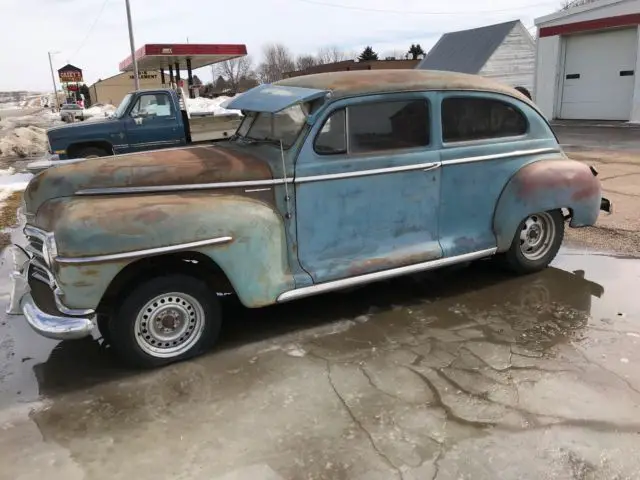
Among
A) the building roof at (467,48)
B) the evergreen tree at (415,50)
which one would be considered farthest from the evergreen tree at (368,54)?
the building roof at (467,48)

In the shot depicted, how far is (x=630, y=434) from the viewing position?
10.1 feet

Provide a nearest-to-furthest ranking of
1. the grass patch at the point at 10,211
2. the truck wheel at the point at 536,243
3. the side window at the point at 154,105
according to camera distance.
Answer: the truck wheel at the point at 536,243 < the grass patch at the point at 10,211 < the side window at the point at 154,105

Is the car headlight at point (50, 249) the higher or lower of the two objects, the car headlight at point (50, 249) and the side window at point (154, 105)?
the lower

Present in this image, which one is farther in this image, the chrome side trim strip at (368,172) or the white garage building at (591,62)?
the white garage building at (591,62)

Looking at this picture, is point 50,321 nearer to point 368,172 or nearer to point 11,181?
point 368,172

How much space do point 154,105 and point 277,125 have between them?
846cm

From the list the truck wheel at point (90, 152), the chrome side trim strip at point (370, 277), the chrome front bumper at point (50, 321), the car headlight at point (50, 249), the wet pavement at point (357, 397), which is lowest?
the wet pavement at point (357, 397)

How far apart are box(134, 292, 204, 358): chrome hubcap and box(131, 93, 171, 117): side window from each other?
903 centimetres

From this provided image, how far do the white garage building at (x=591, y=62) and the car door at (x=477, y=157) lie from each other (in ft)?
56.8

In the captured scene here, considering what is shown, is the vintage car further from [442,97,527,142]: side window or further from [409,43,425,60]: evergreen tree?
[409,43,425,60]: evergreen tree

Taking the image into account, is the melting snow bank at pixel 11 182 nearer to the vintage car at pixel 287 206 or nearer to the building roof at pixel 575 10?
the vintage car at pixel 287 206

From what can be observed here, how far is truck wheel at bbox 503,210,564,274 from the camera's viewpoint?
534cm

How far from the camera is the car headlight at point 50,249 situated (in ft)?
11.4

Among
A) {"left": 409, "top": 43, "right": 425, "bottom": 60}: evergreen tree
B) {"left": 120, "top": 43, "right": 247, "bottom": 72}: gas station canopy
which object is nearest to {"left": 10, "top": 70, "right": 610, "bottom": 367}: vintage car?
{"left": 120, "top": 43, "right": 247, "bottom": 72}: gas station canopy
